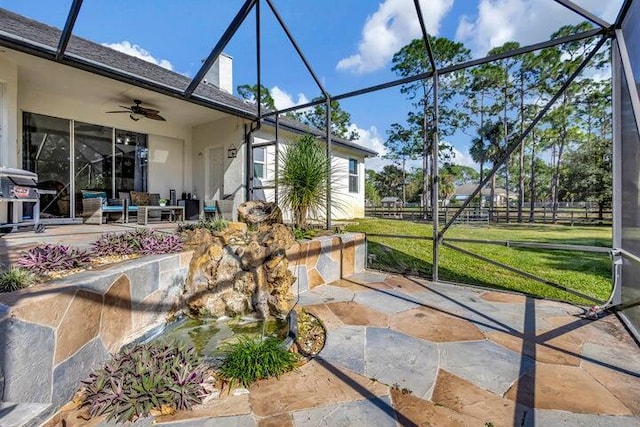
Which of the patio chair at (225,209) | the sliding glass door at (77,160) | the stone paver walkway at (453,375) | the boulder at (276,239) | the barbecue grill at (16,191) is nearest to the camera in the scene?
the stone paver walkway at (453,375)

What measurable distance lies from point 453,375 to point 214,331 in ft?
6.59

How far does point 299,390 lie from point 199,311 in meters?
1.58

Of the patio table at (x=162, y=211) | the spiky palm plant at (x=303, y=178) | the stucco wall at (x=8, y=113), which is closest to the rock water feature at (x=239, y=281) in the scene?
the spiky palm plant at (x=303, y=178)

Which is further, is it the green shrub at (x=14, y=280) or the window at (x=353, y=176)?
the window at (x=353, y=176)

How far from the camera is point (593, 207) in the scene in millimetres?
17578

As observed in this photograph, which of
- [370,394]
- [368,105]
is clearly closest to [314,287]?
[370,394]

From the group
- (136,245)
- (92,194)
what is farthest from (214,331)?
Answer: (92,194)

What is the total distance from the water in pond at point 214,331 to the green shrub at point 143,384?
1.35 ft

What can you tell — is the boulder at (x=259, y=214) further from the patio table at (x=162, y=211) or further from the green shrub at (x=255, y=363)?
the patio table at (x=162, y=211)

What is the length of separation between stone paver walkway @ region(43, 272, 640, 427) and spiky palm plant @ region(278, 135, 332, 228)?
6.06 ft

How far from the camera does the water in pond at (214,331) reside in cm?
239

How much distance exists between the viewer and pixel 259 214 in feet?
14.5

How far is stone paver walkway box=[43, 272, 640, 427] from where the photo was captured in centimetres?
154

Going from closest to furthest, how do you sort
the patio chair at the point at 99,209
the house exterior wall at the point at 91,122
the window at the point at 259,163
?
the house exterior wall at the point at 91,122, the patio chair at the point at 99,209, the window at the point at 259,163
